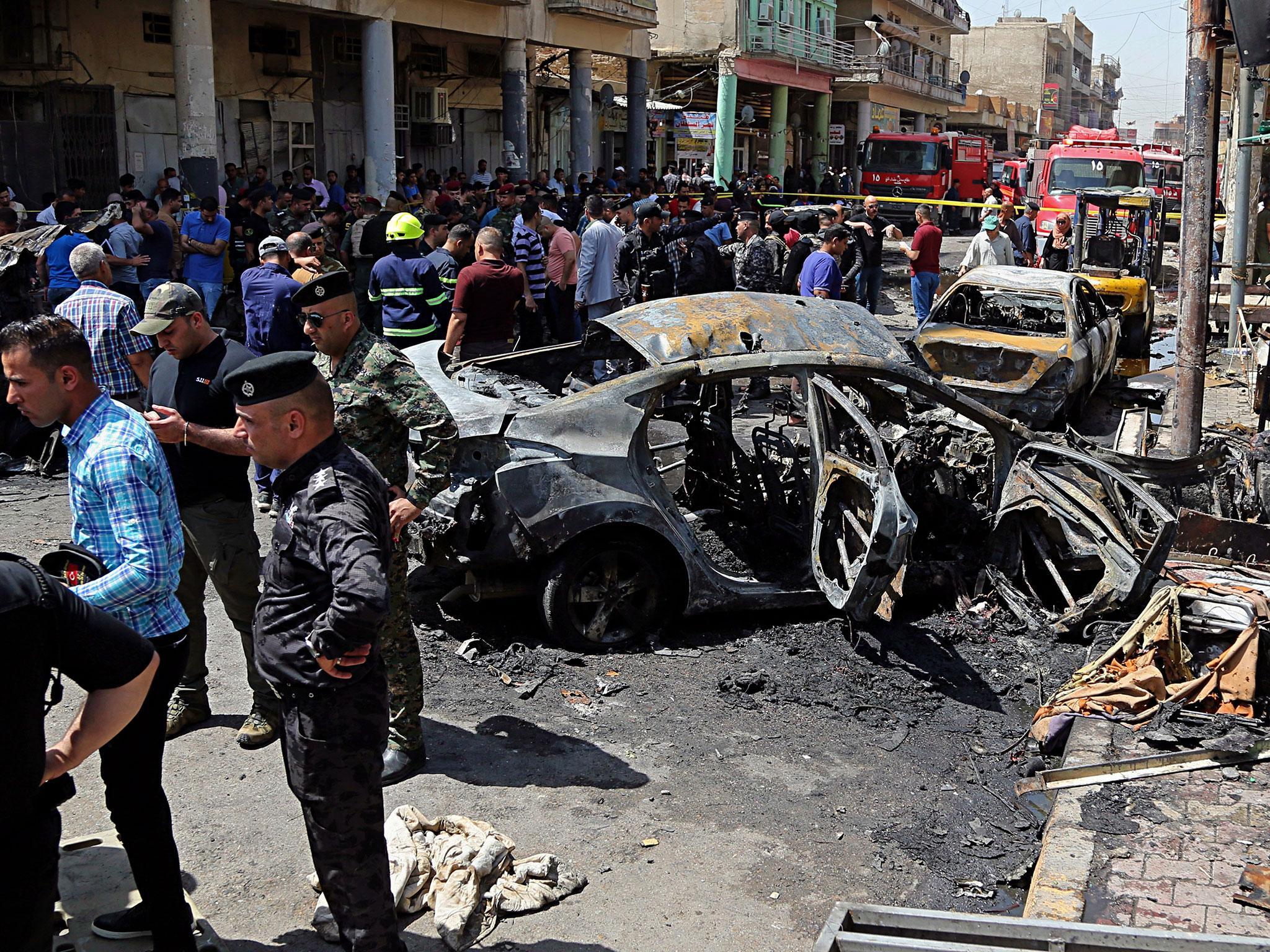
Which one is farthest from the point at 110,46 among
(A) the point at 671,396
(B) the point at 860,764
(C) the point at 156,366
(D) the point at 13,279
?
(B) the point at 860,764

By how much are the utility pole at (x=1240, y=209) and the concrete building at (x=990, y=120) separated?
5689 centimetres

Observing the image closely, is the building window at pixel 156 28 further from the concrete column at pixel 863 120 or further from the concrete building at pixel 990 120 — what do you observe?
the concrete building at pixel 990 120

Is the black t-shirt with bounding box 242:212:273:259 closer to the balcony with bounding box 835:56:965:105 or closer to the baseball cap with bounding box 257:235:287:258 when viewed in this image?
the baseball cap with bounding box 257:235:287:258

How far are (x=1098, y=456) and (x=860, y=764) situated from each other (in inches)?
124

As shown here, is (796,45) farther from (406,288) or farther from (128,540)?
(128,540)

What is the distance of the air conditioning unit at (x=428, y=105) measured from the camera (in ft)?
92.8

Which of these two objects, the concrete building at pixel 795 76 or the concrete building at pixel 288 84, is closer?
the concrete building at pixel 288 84

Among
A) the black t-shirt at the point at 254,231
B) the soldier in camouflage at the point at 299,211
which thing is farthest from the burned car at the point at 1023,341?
the black t-shirt at the point at 254,231

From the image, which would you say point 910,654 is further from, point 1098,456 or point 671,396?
point 671,396

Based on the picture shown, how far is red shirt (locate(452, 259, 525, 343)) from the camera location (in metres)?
9.45

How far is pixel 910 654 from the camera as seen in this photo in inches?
252

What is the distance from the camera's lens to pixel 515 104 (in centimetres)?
2688

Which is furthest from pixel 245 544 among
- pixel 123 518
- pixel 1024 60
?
pixel 1024 60

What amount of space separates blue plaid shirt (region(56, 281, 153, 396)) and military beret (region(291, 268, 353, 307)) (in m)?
1.97
